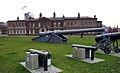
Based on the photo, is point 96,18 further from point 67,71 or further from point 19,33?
point 67,71

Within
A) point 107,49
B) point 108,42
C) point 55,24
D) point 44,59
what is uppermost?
point 55,24

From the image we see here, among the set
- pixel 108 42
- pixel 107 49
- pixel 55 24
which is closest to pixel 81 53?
pixel 107 49

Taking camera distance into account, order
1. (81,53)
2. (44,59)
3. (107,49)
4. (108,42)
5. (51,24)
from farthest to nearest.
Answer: (51,24), (108,42), (107,49), (81,53), (44,59)

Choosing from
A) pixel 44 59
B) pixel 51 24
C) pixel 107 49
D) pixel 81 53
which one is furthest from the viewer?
pixel 51 24

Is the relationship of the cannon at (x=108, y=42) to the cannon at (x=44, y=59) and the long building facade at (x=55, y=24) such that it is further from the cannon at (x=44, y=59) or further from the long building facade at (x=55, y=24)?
the long building facade at (x=55, y=24)

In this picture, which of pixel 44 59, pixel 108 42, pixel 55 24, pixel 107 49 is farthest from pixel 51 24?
pixel 44 59

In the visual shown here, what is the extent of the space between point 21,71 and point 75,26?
55833mm

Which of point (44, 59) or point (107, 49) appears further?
point (107, 49)

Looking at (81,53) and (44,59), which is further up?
(44,59)

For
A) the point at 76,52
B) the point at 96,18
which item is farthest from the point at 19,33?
the point at 76,52

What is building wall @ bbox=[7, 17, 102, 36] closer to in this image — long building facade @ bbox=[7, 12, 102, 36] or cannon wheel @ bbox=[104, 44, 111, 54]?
long building facade @ bbox=[7, 12, 102, 36]

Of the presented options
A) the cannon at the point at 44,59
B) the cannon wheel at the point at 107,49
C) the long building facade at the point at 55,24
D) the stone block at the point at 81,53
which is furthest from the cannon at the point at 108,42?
the long building facade at the point at 55,24

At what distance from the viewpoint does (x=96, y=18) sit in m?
61.0

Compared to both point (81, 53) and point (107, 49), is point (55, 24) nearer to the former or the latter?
point (107, 49)
